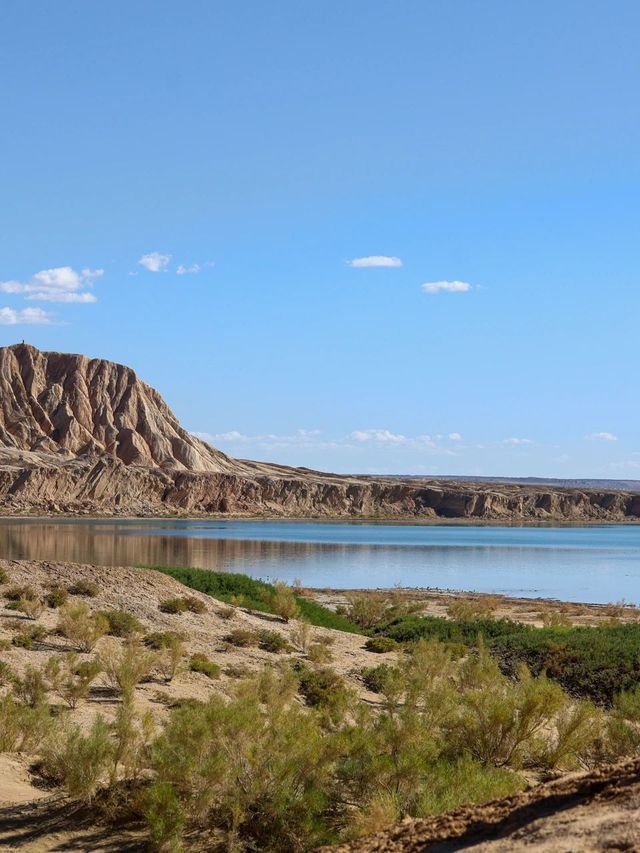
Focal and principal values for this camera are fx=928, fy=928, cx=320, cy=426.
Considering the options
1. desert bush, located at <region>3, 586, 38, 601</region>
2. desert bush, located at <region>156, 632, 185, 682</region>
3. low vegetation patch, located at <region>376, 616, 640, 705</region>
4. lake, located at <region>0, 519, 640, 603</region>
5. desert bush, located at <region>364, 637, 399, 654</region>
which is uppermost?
desert bush, located at <region>3, 586, 38, 601</region>

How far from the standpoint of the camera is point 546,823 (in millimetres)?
5344

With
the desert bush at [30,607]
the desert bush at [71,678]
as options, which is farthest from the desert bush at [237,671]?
the desert bush at [30,607]

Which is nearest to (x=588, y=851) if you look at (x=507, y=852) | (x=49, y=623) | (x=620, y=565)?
(x=507, y=852)

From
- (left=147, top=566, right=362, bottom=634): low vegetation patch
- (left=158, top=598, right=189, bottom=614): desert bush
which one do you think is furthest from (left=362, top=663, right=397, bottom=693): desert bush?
(left=147, top=566, right=362, bottom=634): low vegetation patch

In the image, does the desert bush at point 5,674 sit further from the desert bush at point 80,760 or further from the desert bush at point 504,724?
the desert bush at point 504,724

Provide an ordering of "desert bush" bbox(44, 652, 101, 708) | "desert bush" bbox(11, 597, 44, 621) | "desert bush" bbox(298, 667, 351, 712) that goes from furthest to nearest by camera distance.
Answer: "desert bush" bbox(11, 597, 44, 621), "desert bush" bbox(298, 667, 351, 712), "desert bush" bbox(44, 652, 101, 708)

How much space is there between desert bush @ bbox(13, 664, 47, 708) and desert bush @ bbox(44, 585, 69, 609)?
7.21 m

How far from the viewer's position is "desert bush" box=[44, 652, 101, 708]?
42.1 feet

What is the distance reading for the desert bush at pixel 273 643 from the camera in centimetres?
1900

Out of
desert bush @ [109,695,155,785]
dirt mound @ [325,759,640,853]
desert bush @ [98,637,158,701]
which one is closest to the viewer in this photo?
dirt mound @ [325,759,640,853]

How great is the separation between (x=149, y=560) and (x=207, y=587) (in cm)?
1883

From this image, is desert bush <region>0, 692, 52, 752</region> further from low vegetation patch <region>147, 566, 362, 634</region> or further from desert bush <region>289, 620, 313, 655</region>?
low vegetation patch <region>147, 566, 362, 634</region>

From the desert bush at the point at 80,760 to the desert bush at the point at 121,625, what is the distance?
8308mm

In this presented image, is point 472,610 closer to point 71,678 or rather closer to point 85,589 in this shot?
point 85,589
